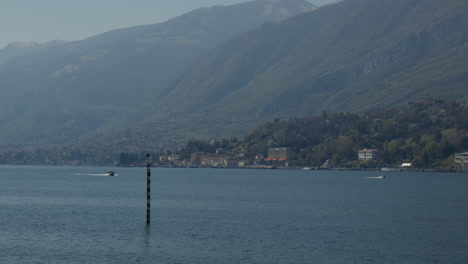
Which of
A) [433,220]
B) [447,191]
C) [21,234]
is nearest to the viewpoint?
[21,234]

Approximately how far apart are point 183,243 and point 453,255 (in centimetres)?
2623

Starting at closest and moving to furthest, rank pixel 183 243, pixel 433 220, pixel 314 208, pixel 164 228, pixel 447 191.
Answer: pixel 183 243, pixel 164 228, pixel 433 220, pixel 314 208, pixel 447 191

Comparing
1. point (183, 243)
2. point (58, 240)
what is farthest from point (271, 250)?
point (58, 240)

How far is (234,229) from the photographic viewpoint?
9275 cm

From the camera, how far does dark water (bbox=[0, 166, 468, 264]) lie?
243ft

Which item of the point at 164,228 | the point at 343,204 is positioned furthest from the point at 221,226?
the point at 343,204

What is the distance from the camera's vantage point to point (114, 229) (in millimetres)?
91938

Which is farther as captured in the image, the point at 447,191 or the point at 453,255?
the point at 447,191

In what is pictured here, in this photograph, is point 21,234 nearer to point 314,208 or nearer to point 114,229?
point 114,229

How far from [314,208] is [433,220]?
22594 mm

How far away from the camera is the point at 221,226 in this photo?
9575 cm

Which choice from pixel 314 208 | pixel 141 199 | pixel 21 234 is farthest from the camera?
pixel 141 199

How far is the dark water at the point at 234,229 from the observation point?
243ft

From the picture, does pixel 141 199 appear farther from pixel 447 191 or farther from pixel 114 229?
pixel 447 191
